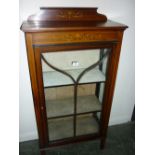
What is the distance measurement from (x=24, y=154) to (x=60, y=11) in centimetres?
120

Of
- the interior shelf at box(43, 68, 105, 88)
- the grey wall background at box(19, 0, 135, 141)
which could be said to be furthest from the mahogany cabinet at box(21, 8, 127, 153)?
the grey wall background at box(19, 0, 135, 141)

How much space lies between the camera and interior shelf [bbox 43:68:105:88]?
1048 mm

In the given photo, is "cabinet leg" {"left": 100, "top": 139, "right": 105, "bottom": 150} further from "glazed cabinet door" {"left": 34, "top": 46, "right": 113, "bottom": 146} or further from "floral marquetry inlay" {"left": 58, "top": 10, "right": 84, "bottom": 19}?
"floral marquetry inlay" {"left": 58, "top": 10, "right": 84, "bottom": 19}

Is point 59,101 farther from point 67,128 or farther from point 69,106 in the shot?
point 67,128

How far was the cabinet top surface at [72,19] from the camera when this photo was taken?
896mm

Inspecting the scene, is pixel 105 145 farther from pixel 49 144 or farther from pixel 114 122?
pixel 49 144

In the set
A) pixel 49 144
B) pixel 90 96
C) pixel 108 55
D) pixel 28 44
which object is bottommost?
pixel 49 144

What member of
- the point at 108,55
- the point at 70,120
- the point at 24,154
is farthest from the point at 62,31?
the point at 24,154

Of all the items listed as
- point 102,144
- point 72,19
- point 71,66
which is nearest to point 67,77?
point 71,66

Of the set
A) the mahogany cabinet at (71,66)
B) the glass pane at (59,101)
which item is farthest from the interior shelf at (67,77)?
the glass pane at (59,101)

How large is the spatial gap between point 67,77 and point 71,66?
0.09 meters

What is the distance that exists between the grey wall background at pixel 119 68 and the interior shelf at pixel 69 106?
0.23 metres

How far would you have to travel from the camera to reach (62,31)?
32.6 inches
